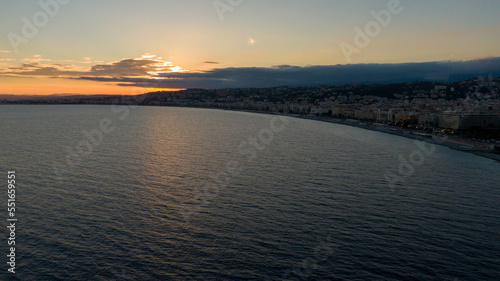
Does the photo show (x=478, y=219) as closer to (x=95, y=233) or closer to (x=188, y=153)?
(x=95, y=233)

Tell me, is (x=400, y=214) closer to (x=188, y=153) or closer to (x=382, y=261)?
(x=382, y=261)

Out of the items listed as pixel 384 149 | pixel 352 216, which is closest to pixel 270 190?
pixel 352 216

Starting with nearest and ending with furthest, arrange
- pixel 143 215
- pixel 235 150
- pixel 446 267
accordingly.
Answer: pixel 446 267 < pixel 143 215 < pixel 235 150

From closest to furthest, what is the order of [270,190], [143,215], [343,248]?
[343,248], [143,215], [270,190]

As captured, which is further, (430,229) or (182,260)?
(430,229)

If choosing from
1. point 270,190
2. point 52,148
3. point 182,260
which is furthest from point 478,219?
point 52,148

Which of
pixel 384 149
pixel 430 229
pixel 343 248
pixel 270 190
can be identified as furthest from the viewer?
pixel 384 149
